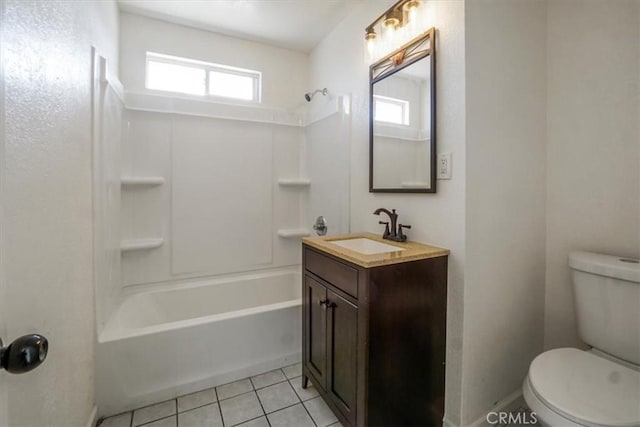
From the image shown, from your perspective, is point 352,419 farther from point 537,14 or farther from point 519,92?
point 537,14

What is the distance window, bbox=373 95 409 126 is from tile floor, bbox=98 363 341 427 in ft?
5.60

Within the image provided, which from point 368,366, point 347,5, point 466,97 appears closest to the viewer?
point 368,366

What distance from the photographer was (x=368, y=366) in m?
1.19

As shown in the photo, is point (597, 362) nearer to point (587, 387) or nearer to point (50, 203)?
point (587, 387)

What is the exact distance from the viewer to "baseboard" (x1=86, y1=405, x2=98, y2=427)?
1.40 metres

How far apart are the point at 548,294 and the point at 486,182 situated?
85cm

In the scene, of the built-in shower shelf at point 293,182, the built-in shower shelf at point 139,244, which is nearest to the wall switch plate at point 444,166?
the built-in shower shelf at point 293,182

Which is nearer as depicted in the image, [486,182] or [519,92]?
[486,182]

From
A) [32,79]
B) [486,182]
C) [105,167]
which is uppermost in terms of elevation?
[32,79]

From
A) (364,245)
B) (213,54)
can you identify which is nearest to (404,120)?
(364,245)

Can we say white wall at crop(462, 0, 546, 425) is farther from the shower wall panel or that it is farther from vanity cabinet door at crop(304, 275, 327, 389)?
the shower wall panel

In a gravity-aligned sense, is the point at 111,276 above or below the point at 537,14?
below

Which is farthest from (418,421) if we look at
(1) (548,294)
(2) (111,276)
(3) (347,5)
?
(3) (347,5)

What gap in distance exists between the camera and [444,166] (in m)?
1.40
